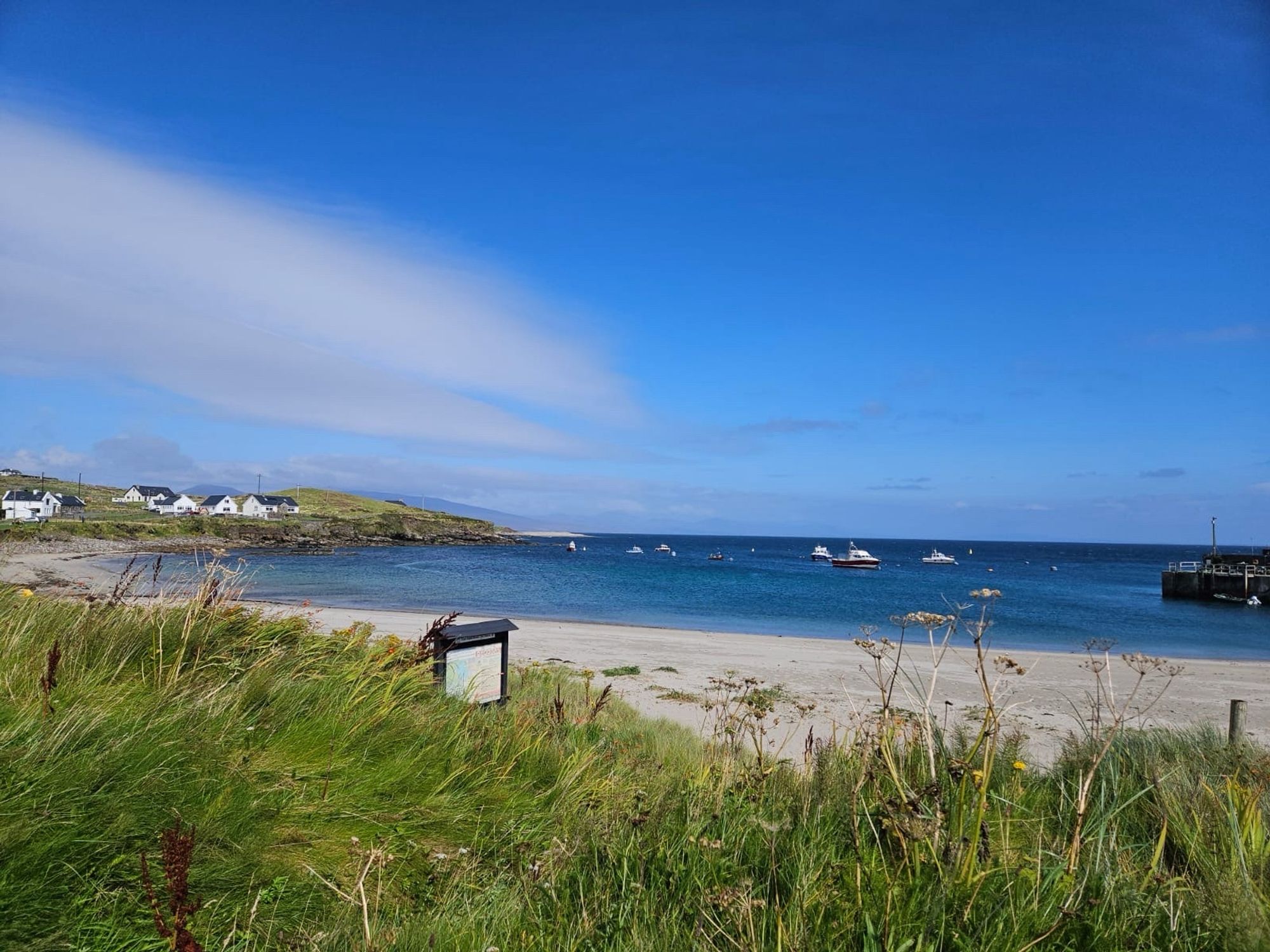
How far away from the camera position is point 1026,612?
40812mm

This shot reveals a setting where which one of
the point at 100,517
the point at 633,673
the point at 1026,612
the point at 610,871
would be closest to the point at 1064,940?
the point at 610,871

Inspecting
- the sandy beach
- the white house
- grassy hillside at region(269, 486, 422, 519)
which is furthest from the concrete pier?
the white house

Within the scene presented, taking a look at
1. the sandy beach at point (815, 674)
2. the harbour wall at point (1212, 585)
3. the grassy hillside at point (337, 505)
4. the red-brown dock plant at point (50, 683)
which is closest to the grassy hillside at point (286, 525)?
the grassy hillside at point (337, 505)

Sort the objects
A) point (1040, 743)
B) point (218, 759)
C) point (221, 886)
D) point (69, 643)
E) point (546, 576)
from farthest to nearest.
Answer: point (546, 576) → point (1040, 743) → point (69, 643) → point (218, 759) → point (221, 886)

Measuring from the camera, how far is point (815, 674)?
1816cm

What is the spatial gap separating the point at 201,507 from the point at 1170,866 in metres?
135

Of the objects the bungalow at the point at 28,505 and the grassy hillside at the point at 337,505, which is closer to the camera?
the bungalow at the point at 28,505

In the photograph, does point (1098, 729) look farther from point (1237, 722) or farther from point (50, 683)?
point (50, 683)

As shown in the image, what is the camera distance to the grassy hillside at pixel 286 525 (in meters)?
72.6

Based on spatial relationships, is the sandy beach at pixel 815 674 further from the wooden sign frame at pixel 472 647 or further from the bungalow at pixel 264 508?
the bungalow at pixel 264 508

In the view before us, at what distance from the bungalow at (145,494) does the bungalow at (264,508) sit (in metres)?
11.8

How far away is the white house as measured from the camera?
11588 cm

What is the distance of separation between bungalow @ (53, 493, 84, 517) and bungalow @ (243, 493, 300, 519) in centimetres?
2278

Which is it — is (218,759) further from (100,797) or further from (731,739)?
(731,739)
